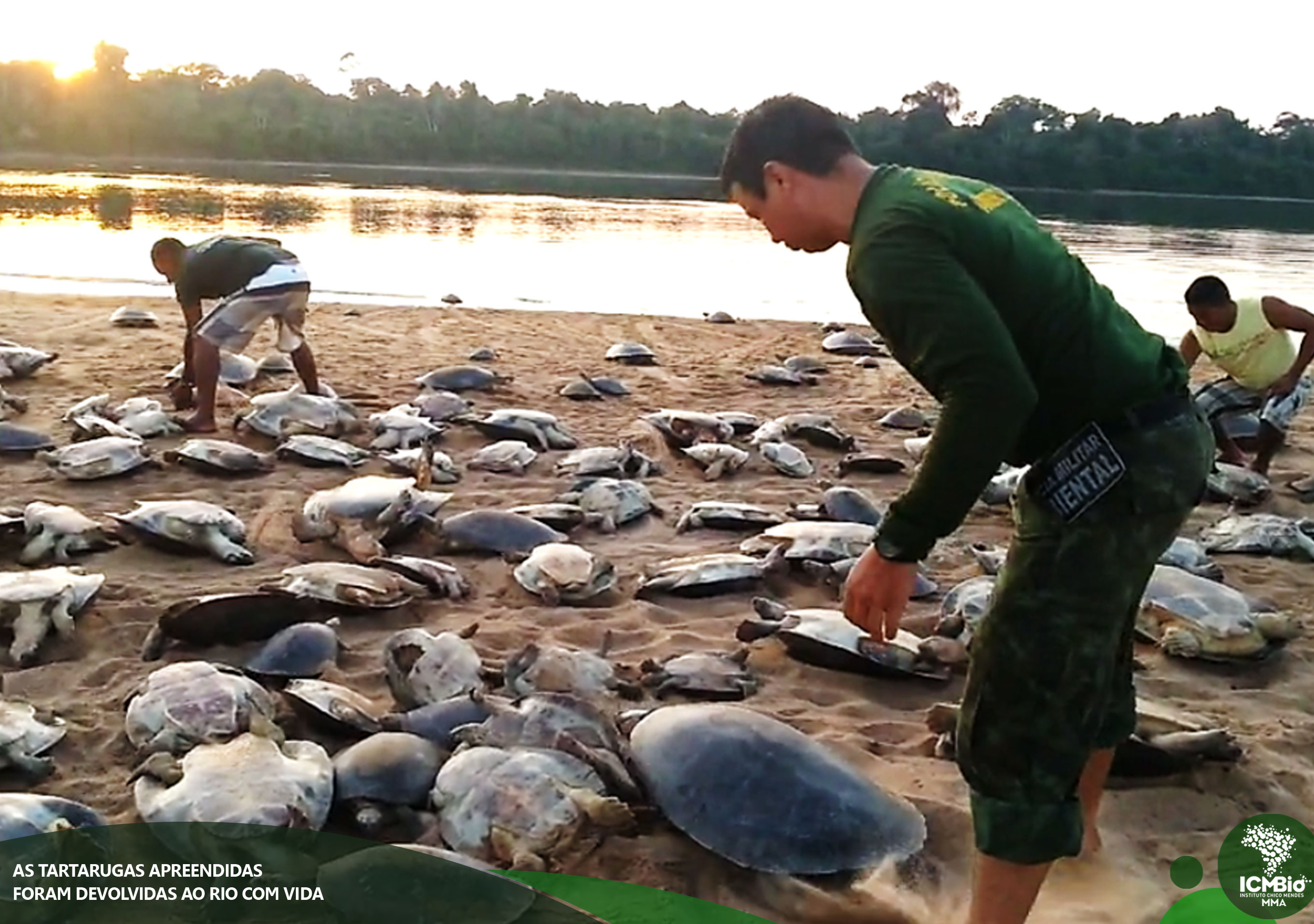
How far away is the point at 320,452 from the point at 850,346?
699 cm

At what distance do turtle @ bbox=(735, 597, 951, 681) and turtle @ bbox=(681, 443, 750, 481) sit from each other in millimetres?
2663

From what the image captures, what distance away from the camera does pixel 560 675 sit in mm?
3715

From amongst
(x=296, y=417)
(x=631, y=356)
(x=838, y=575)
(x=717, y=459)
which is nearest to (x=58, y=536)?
(x=296, y=417)

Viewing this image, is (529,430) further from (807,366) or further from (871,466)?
(807,366)

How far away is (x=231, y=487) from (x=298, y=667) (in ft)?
8.44

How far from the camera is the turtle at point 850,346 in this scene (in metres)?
12.1

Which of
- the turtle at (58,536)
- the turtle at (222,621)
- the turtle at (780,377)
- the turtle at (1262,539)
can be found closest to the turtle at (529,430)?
the turtle at (58,536)

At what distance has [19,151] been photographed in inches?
2242

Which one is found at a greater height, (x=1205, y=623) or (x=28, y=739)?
(x=1205, y=623)

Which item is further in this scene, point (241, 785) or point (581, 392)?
point (581, 392)

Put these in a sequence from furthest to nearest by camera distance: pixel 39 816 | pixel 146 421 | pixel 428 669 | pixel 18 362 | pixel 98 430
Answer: pixel 18 362 → pixel 146 421 → pixel 98 430 → pixel 428 669 → pixel 39 816

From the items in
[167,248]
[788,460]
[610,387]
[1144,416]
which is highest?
[167,248]

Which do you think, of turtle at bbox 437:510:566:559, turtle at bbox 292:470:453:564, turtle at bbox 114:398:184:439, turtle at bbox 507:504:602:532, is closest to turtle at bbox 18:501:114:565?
turtle at bbox 292:470:453:564

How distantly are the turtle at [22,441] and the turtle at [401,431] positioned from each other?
176cm
